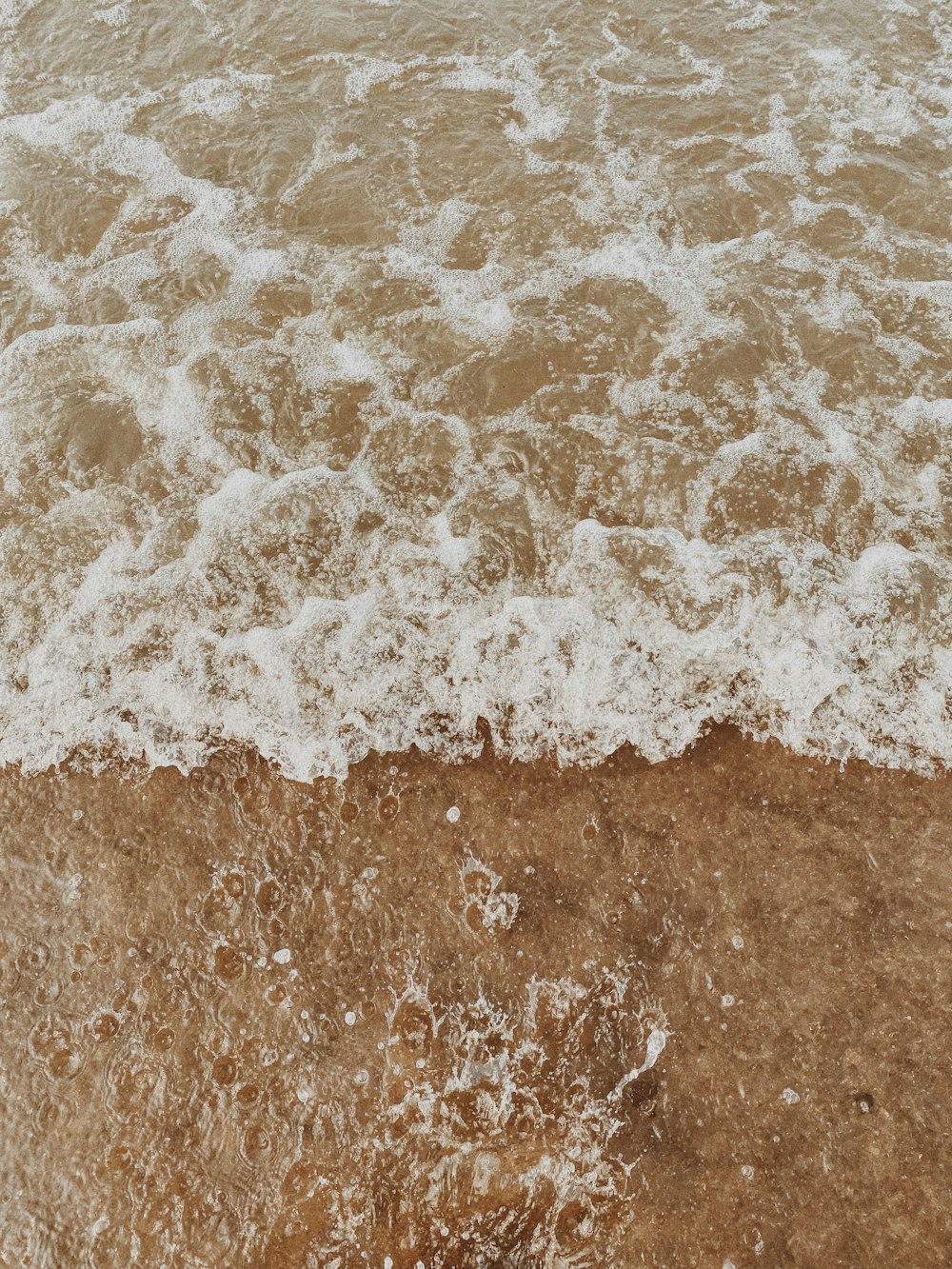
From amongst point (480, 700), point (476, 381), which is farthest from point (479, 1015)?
point (476, 381)

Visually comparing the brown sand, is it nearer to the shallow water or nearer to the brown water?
the brown water

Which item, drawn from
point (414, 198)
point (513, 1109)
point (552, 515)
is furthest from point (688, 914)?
point (414, 198)

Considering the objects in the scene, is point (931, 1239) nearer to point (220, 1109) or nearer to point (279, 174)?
point (220, 1109)

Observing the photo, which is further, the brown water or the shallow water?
the shallow water

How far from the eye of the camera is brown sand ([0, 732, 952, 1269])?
2.21 m

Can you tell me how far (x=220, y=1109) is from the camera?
2.30 m

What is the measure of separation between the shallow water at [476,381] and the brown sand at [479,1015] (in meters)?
0.23

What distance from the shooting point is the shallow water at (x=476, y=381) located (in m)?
2.72

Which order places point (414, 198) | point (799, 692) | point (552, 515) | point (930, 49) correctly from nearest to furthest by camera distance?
point (799, 692), point (552, 515), point (414, 198), point (930, 49)

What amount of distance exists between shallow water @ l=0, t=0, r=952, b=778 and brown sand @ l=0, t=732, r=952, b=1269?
227 millimetres

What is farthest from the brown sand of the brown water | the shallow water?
the shallow water

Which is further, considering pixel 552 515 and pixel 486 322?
pixel 486 322

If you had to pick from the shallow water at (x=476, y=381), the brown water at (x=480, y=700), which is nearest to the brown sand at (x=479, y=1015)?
the brown water at (x=480, y=700)

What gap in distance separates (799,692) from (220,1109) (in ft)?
7.21
